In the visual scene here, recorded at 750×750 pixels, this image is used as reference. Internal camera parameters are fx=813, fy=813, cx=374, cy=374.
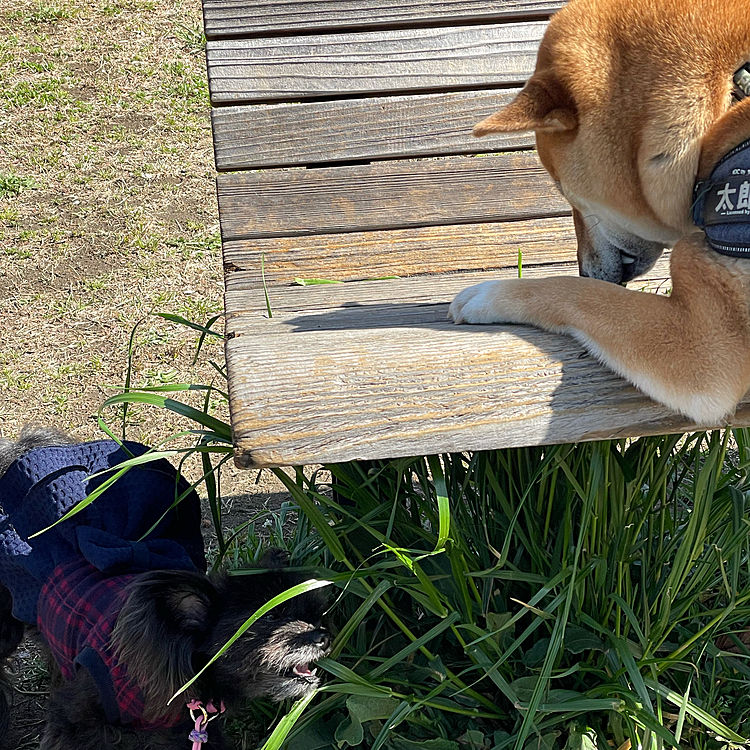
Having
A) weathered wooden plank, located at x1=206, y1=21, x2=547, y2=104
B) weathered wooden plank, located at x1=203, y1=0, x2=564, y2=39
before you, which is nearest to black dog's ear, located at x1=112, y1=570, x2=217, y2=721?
weathered wooden plank, located at x1=206, y1=21, x2=547, y2=104

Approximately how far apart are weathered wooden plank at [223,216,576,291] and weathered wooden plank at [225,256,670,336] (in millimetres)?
62

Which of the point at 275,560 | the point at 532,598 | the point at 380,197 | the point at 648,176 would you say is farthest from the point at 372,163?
the point at 532,598

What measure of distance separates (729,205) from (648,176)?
31 cm

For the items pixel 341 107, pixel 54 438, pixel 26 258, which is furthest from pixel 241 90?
pixel 26 258

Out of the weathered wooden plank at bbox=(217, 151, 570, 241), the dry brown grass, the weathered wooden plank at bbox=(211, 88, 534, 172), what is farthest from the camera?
the dry brown grass

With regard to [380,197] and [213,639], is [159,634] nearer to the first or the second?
[213,639]

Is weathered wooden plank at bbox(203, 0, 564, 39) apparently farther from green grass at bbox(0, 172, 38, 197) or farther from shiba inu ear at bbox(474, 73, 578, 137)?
green grass at bbox(0, 172, 38, 197)

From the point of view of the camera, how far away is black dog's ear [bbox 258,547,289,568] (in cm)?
180

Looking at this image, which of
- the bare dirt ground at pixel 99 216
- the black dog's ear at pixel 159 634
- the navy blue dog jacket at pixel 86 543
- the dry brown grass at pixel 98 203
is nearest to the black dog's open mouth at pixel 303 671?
the black dog's ear at pixel 159 634

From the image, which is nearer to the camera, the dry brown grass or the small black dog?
the small black dog

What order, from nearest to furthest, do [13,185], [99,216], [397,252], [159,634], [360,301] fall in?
[159,634] < [360,301] < [397,252] < [99,216] < [13,185]

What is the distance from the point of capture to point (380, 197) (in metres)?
2.61

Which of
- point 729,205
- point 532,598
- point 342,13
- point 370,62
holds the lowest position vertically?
point 532,598

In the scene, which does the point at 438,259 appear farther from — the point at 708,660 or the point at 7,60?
the point at 7,60
